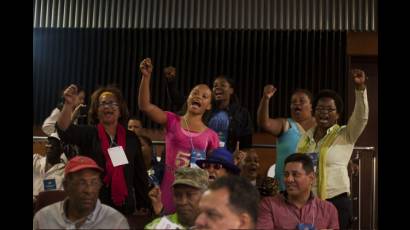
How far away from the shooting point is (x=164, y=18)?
4164 millimetres

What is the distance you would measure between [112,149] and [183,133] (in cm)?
36

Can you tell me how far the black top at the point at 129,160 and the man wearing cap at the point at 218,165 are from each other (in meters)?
0.32

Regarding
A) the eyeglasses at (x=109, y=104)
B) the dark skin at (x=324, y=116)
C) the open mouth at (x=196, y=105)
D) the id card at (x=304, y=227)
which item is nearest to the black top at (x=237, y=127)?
the open mouth at (x=196, y=105)

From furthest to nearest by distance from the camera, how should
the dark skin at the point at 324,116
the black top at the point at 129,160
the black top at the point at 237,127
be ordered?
the black top at the point at 237,127 < the dark skin at the point at 324,116 < the black top at the point at 129,160

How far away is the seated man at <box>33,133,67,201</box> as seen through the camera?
3173 mm

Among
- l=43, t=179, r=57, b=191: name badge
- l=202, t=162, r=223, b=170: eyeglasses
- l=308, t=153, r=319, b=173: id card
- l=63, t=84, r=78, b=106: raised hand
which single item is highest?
l=63, t=84, r=78, b=106: raised hand

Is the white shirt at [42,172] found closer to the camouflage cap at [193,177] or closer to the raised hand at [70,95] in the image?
the raised hand at [70,95]

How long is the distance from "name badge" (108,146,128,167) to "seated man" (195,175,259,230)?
27.5 inches

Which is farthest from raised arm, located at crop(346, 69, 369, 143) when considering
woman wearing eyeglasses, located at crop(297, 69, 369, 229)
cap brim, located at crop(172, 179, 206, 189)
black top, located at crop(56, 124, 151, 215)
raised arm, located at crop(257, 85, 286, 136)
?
black top, located at crop(56, 124, 151, 215)

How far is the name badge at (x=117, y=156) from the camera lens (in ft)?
10.00

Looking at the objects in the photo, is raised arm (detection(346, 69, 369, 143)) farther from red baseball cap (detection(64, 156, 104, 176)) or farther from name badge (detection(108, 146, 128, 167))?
red baseball cap (detection(64, 156, 104, 176))

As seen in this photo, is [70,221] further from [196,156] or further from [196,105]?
[196,105]

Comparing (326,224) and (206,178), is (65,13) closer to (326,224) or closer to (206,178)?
(206,178)
